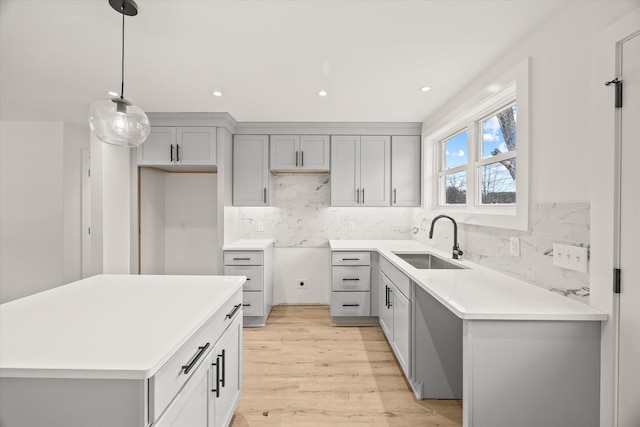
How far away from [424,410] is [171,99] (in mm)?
3426

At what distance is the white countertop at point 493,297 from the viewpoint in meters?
1.22

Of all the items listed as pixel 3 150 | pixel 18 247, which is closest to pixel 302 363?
pixel 18 247

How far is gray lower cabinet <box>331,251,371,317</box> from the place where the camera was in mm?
3225

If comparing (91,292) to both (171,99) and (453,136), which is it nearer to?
(171,99)

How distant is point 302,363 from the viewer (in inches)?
96.4

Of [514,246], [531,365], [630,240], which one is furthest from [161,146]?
[630,240]

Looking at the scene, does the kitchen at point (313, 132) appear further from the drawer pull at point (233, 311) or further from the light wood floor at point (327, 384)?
the drawer pull at point (233, 311)

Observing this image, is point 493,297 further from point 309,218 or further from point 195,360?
point 309,218

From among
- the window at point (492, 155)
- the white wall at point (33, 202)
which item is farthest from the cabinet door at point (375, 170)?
the white wall at point (33, 202)

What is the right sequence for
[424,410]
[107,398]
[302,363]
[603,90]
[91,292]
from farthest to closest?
[302,363], [424,410], [91,292], [603,90], [107,398]

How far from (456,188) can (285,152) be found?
2.05m

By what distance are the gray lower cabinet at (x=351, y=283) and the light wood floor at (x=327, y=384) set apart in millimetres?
238

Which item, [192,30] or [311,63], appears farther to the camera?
[311,63]

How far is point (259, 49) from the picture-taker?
6.20 ft
